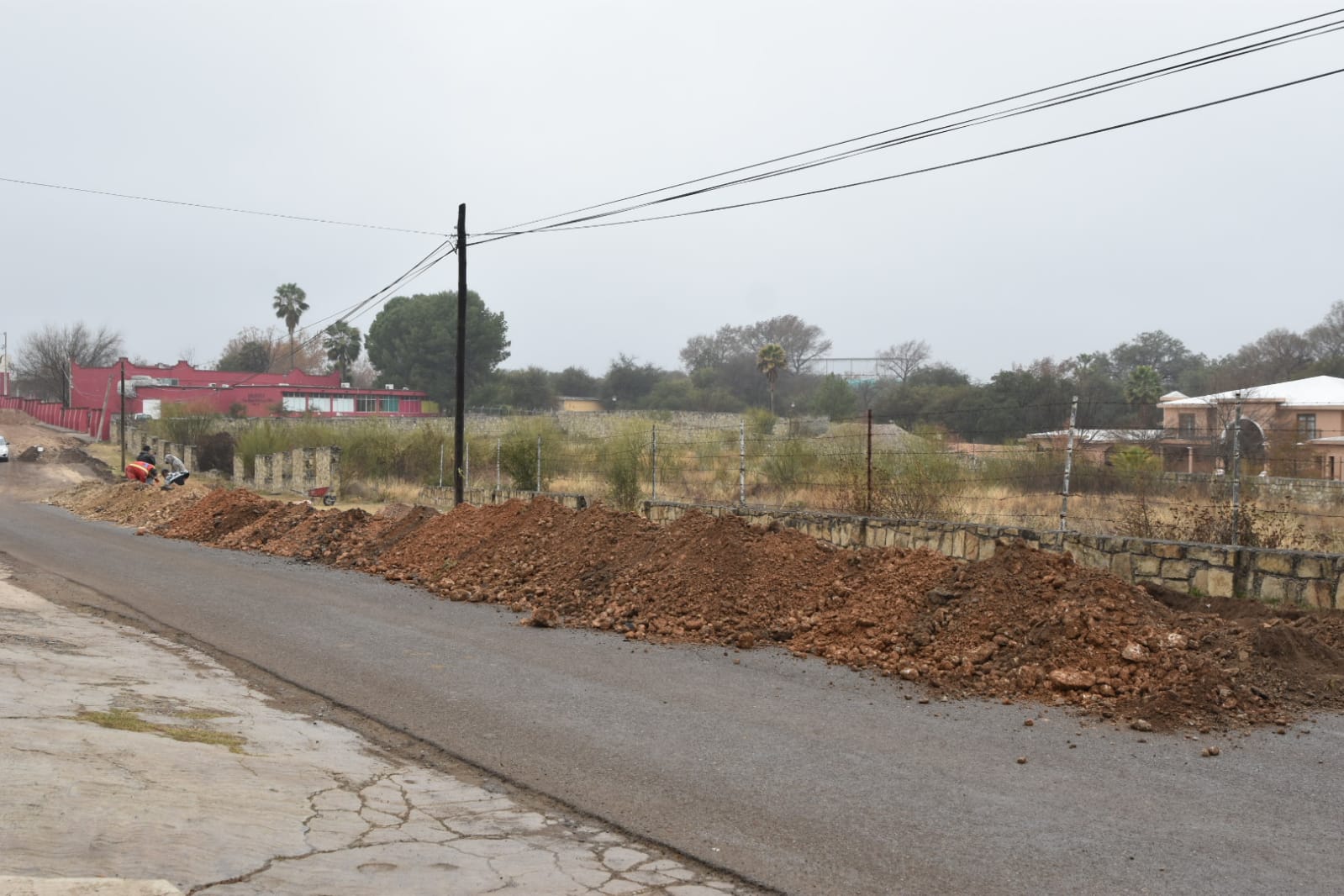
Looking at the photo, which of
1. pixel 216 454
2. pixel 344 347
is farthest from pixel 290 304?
pixel 216 454

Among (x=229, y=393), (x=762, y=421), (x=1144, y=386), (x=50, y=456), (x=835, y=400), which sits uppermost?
(x=1144, y=386)

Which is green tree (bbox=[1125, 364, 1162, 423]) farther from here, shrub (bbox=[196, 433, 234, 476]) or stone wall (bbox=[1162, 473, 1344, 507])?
stone wall (bbox=[1162, 473, 1344, 507])

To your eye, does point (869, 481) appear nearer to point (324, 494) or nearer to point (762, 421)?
point (762, 421)

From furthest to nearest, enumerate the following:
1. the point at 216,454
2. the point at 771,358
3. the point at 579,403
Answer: the point at 579,403, the point at 771,358, the point at 216,454

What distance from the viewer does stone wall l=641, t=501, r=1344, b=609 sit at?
35.8ft

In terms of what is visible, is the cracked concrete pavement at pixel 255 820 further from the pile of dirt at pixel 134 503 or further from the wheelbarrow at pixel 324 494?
the wheelbarrow at pixel 324 494

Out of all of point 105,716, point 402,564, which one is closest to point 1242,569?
point 105,716

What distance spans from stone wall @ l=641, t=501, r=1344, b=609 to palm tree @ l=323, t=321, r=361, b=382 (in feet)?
298

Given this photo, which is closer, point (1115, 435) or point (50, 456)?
point (1115, 435)

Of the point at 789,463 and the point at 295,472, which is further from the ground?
the point at 789,463

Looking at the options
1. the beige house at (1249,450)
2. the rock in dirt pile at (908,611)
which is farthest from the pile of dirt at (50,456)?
the beige house at (1249,450)

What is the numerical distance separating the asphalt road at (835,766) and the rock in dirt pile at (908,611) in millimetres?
443

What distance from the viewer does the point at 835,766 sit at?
7.10 m

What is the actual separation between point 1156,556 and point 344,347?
9614 cm
